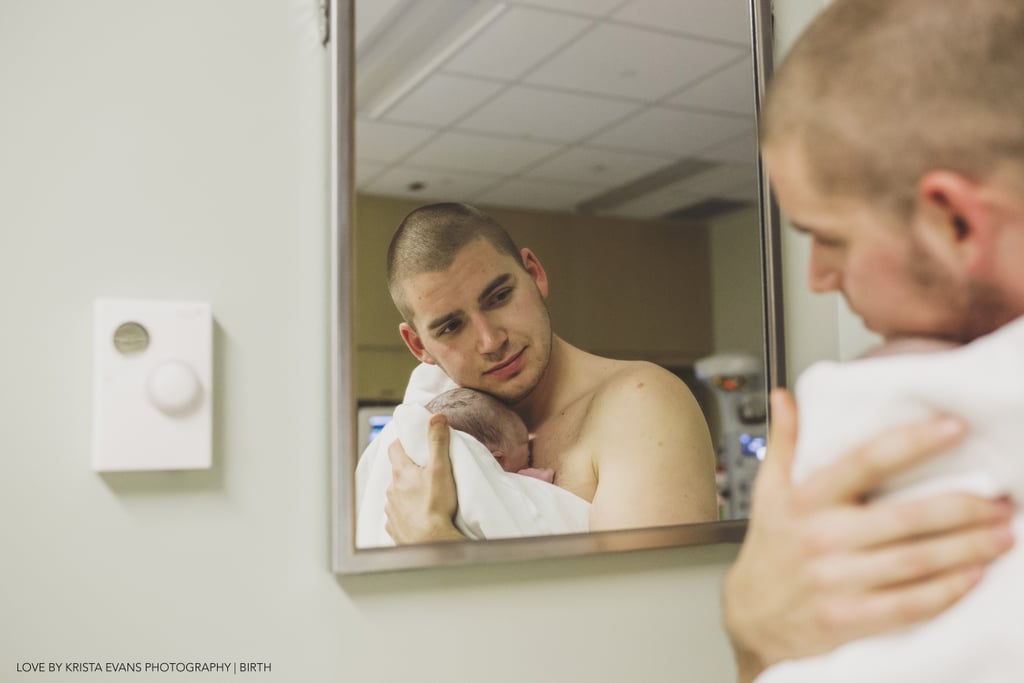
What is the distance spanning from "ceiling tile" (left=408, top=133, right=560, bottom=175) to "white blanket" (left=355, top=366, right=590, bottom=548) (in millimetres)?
222

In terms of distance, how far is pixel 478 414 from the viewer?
89 cm

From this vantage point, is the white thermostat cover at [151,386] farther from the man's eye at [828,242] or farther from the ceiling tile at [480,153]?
the man's eye at [828,242]

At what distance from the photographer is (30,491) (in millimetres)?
755

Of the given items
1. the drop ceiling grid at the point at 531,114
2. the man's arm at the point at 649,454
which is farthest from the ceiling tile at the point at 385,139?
the man's arm at the point at 649,454

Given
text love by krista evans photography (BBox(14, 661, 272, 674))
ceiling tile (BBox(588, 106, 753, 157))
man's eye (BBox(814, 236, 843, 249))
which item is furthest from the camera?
ceiling tile (BBox(588, 106, 753, 157))

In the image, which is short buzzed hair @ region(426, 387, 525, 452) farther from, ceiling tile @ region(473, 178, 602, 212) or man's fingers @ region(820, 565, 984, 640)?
man's fingers @ region(820, 565, 984, 640)

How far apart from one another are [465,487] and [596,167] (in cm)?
40

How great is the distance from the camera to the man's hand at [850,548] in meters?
0.52

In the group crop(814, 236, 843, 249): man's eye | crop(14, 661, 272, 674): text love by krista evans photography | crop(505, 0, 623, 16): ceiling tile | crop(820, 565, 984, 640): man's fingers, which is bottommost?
crop(14, 661, 272, 674): text love by krista evans photography

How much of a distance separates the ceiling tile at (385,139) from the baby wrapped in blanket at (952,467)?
0.50 metres

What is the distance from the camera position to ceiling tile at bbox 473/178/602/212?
913 mm

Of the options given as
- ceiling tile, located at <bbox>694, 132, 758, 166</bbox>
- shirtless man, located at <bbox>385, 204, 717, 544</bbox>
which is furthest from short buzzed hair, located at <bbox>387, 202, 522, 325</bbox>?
ceiling tile, located at <bbox>694, 132, 758, 166</bbox>

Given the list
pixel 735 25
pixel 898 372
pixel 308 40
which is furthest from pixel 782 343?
pixel 308 40

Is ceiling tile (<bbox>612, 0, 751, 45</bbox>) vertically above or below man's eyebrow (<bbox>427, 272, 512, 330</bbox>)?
above
